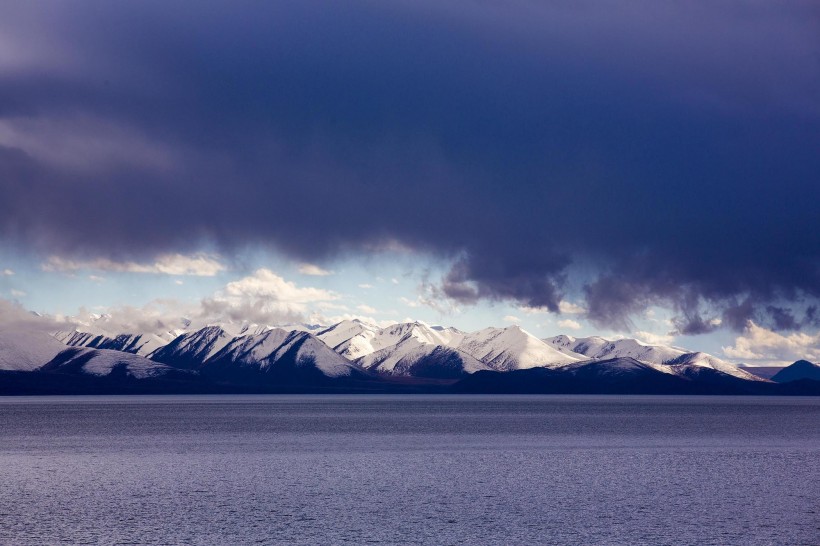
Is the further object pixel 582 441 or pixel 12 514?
pixel 582 441

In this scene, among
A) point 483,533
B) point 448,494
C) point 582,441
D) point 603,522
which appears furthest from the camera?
point 582,441

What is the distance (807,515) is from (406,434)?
64482 millimetres

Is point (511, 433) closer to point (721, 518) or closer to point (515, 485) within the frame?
point (515, 485)

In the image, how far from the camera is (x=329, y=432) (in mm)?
102125

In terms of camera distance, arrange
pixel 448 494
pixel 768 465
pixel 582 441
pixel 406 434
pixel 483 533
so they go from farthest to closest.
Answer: pixel 406 434
pixel 582 441
pixel 768 465
pixel 448 494
pixel 483 533

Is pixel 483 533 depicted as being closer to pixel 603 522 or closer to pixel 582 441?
pixel 603 522

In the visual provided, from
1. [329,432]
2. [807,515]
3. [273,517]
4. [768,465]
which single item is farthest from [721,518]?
[329,432]

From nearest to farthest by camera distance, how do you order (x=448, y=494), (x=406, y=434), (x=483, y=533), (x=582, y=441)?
(x=483, y=533), (x=448, y=494), (x=582, y=441), (x=406, y=434)

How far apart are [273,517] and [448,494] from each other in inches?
394

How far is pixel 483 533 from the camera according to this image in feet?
103

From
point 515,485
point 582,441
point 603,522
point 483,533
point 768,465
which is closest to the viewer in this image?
point 483,533

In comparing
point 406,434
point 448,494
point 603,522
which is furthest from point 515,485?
point 406,434

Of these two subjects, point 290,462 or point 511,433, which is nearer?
point 290,462

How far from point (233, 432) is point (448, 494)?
6510 cm
